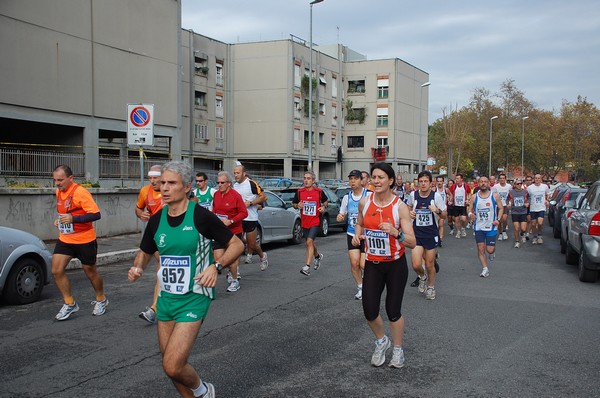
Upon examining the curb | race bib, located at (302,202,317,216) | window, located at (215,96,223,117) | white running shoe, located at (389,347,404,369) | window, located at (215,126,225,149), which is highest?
window, located at (215,96,223,117)

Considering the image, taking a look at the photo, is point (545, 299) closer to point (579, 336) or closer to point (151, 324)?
point (579, 336)

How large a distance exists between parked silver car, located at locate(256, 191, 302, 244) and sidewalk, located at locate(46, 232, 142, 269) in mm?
3136

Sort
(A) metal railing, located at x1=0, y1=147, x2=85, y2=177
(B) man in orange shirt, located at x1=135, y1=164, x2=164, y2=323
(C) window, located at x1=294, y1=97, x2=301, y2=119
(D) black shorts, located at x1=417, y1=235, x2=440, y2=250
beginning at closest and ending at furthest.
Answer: (B) man in orange shirt, located at x1=135, y1=164, x2=164, y2=323
(D) black shorts, located at x1=417, y1=235, x2=440, y2=250
(A) metal railing, located at x1=0, y1=147, x2=85, y2=177
(C) window, located at x1=294, y1=97, x2=301, y2=119

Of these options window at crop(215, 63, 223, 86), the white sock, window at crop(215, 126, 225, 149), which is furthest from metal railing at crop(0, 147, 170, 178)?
window at crop(215, 63, 223, 86)

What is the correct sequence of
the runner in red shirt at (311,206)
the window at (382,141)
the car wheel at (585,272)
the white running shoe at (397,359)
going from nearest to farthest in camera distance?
the white running shoe at (397,359) < the car wheel at (585,272) < the runner in red shirt at (311,206) < the window at (382,141)

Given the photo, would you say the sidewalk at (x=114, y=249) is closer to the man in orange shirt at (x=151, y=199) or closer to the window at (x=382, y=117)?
the man in orange shirt at (x=151, y=199)

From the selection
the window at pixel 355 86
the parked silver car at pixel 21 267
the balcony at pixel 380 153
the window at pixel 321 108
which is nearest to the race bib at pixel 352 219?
the parked silver car at pixel 21 267

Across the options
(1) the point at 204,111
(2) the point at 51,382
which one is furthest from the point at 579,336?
(1) the point at 204,111

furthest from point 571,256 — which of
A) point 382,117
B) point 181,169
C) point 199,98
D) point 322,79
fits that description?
point 382,117

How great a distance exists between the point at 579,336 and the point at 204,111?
140ft

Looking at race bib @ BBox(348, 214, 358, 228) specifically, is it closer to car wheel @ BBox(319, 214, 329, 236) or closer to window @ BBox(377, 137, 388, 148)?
car wheel @ BBox(319, 214, 329, 236)

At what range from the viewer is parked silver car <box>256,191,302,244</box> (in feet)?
48.5

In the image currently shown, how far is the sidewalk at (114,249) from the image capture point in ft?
39.9

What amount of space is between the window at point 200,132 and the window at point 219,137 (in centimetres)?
152
